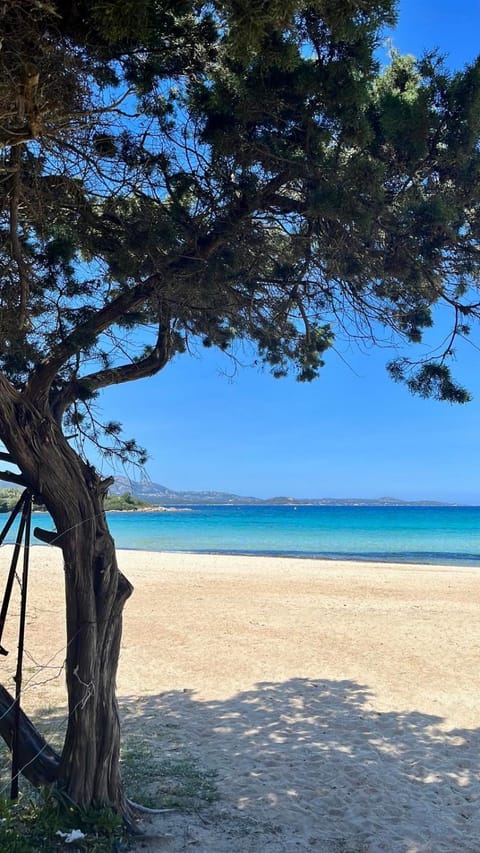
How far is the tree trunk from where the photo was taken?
322 cm

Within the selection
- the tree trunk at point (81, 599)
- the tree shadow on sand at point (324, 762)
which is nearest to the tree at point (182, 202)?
the tree trunk at point (81, 599)

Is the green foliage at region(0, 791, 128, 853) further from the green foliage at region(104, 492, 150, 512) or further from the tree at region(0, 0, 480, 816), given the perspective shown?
the green foliage at region(104, 492, 150, 512)

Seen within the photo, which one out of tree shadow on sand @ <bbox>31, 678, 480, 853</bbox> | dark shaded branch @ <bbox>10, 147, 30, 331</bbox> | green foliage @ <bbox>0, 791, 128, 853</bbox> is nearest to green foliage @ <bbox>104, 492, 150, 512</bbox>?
dark shaded branch @ <bbox>10, 147, 30, 331</bbox>

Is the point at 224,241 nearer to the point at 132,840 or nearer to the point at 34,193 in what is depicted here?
the point at 34,193

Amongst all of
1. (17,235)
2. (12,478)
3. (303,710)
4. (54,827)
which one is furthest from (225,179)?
(303,710)

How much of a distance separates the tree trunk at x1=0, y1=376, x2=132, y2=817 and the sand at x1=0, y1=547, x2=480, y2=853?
52 cm

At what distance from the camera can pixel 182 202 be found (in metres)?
3.85

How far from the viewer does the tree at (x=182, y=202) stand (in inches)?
108

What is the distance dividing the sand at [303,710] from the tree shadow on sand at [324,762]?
0.01m

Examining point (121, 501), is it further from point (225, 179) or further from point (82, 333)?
point (225, 179)

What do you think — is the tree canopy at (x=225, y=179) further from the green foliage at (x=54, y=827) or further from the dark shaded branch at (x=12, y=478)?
the green foliage at (x=54, y=827)

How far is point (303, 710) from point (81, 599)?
11.3ft

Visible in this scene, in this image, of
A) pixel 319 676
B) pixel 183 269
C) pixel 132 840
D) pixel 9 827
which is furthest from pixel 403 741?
pixel 183 269

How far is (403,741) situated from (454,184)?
436 cm
